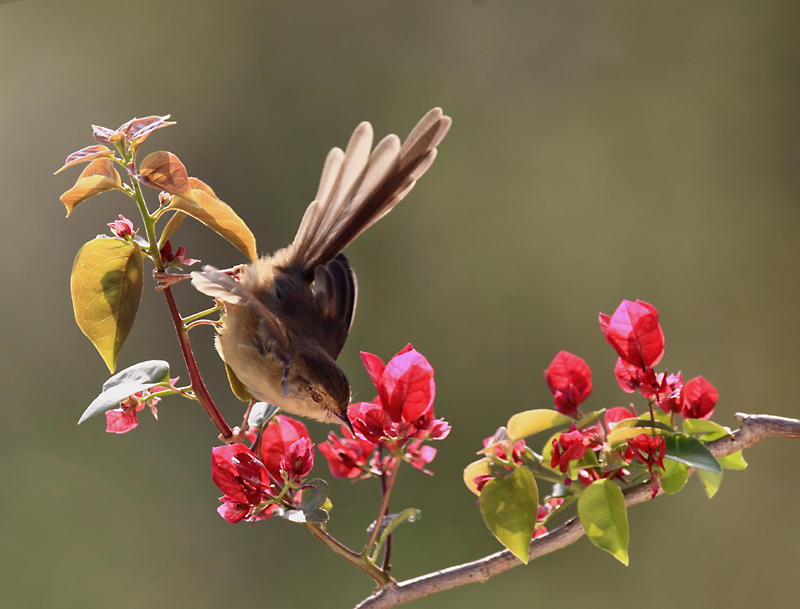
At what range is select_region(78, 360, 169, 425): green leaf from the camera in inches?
19.7

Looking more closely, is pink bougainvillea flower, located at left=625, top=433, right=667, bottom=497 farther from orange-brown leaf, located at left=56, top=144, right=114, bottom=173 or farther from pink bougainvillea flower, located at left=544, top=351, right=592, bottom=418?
orange-brown leaf, located at left=56, top=144, right=114, bottom=173

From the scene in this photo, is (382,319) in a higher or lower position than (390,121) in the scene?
lower

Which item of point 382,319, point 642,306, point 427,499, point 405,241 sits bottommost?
point 427,499

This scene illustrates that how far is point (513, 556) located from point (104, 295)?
33 centimetres

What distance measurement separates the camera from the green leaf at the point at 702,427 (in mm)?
539

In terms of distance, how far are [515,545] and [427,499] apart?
181 cm

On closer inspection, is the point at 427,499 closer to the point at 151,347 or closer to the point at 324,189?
the point at 151,347

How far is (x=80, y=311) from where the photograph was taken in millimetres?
507

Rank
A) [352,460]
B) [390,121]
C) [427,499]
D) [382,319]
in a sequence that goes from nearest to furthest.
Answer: [352,460], [427,499], [382,319], [390,121]

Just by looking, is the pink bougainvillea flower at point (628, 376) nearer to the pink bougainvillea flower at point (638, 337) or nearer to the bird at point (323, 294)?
the pink bougainvillea flower at point (638, 337)

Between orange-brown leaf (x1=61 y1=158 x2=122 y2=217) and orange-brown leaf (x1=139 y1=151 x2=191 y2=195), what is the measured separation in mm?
25

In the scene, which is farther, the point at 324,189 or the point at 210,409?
the point at 324,189

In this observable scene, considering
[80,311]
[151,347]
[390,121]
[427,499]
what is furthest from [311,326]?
[390,121]

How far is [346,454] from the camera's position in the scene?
2.02ft
